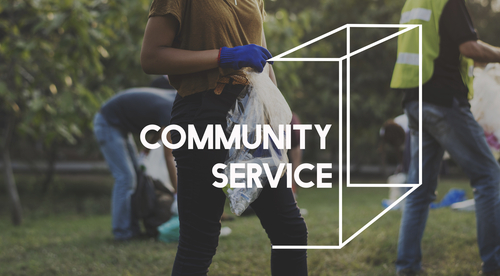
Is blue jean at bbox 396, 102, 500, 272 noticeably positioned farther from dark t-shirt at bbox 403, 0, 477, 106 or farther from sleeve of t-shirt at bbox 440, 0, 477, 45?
sleeve of t-shirt at bbox 440, 0, 477, 45

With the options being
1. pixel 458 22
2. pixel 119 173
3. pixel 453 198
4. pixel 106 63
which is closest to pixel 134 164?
pixel 119 173

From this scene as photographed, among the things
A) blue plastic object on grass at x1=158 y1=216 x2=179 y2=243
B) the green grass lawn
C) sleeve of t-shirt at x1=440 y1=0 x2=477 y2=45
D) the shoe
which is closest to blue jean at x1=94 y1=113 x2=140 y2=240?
the green grass lawn

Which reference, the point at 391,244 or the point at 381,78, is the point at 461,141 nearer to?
the point at 391,244

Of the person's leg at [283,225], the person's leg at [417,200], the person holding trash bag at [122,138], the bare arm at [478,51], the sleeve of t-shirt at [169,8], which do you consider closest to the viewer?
the sleeve of t-shirt at [169,8]

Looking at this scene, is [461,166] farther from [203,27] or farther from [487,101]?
[203,27]

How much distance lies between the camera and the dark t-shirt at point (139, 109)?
382cm

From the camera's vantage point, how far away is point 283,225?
5.55ft

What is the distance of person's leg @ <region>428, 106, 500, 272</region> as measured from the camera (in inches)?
99.2

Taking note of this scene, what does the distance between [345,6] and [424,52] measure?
12162 millimetres

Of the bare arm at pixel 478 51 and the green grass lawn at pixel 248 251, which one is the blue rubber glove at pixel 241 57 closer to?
the bare arm at pixel 478 51

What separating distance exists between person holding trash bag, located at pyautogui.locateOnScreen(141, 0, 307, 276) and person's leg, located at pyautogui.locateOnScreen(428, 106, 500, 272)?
1.33m

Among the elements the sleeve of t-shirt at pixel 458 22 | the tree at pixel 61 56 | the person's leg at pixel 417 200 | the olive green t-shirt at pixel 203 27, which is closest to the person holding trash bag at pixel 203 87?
the olive green t-shirt at pixel 203 27

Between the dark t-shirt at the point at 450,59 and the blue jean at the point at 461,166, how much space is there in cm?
6

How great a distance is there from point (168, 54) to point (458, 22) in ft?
5.80
